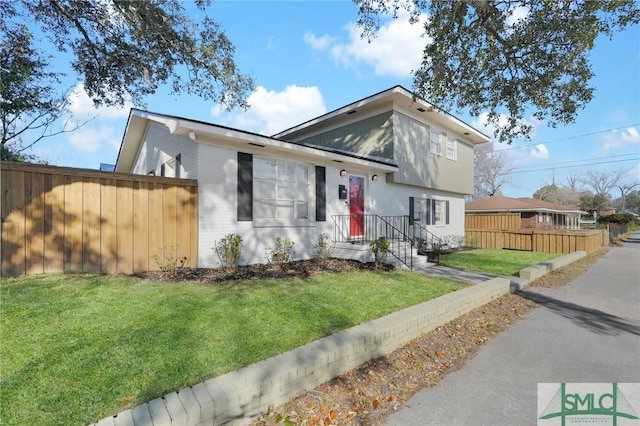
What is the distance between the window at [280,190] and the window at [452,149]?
9296 mm

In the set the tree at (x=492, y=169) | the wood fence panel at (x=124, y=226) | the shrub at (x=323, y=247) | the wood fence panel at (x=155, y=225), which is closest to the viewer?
the wood fence panel at (x=124, y=226)

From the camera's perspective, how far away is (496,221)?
1908 centimetres

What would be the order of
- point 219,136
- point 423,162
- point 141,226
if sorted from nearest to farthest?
point 141,226, point 219,136, point 423,162

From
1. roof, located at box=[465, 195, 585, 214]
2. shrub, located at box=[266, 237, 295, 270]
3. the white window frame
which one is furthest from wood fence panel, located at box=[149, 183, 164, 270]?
roof, located at box=[465, 195, 585, 214]

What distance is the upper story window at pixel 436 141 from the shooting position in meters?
14.2

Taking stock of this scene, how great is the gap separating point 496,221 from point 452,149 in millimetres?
6534

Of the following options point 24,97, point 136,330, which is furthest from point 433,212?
point 24,97

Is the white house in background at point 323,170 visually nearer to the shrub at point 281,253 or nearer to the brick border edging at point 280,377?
the shrub at point 281,253

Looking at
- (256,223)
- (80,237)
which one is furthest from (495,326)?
(80,237)

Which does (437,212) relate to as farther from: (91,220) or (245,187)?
(91,220)

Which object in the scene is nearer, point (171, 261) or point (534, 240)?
point (171, 261)

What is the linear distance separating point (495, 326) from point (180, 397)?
4843mm

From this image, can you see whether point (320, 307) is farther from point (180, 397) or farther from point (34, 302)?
point (34, 302)

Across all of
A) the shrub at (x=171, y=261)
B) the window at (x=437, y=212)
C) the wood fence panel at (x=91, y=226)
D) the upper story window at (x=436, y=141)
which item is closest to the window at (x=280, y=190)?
the shrub at (x=171, y=261)
